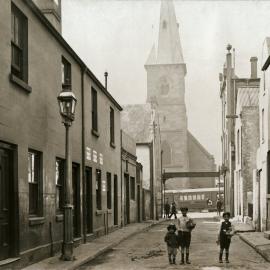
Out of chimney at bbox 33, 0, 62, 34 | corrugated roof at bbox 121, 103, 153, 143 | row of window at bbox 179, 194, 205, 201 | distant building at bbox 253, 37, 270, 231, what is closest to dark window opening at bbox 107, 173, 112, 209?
distant building at bbox 253, 37, 270, 231

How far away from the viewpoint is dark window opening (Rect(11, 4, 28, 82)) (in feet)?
38.8

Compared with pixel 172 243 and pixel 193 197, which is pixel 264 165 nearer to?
pixel 172 243

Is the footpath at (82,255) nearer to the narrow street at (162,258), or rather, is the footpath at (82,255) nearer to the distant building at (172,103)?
the narrow street at (162,258)

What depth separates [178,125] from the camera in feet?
274

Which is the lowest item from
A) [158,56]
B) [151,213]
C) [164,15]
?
[151,213]

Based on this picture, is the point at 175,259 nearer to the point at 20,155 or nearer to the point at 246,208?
the point at 20,155

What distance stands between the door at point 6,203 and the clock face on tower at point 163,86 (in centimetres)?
7639

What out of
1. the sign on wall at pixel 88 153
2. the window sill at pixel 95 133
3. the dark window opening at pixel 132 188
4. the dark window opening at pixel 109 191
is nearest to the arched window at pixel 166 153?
the dark window opening at pixel 132 188

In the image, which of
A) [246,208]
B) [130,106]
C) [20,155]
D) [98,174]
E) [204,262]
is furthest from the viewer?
[130,106]

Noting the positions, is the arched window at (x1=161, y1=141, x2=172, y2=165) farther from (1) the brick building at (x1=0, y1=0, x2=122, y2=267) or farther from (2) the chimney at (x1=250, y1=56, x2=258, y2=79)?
(1) the brick building at (x1=0, y1=0, x2=122, y2=267)

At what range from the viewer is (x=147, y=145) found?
159 ft

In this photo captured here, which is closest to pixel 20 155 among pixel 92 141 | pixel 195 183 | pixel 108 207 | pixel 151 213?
pixel 92 141

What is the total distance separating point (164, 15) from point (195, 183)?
2927cm

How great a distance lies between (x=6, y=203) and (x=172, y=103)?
76.1 metres
